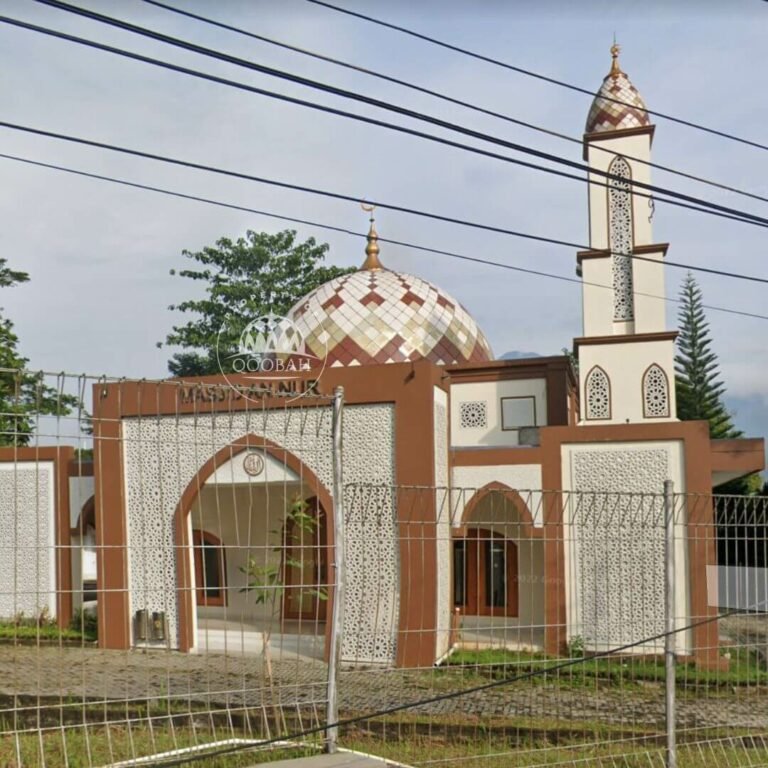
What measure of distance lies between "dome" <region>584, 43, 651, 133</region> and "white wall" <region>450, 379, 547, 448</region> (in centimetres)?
337

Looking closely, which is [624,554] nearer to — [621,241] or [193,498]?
[621,241]

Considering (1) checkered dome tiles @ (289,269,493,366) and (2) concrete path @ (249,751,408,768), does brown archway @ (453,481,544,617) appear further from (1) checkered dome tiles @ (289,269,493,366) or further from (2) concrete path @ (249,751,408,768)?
(2) concrete path @ (249,751,408,768)

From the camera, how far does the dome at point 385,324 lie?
1277 centimetres

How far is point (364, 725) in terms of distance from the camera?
18.2ft

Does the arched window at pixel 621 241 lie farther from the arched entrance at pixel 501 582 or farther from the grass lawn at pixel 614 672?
the grass lawn at pixel 614 672

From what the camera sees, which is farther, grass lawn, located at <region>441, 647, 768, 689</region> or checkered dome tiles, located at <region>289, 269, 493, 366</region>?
checkered dome tiles, located at <region>289, 269, 493, 366</region>

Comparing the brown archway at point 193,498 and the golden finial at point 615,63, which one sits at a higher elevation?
the golden finial at point 615,63

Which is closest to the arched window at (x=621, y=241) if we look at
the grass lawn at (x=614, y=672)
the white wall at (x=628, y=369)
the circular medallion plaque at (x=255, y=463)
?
the white wall at (x=628, y=369)

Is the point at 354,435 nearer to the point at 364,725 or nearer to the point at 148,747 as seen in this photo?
the point at 364,725

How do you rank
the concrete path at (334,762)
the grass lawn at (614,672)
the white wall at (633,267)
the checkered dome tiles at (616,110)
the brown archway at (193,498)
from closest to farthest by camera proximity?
the concrete path at (334,762), the grass lawn at (614,672), the brown archway at (193,498), the white wall at (633,267), the checkered dome tiles at (616,110)

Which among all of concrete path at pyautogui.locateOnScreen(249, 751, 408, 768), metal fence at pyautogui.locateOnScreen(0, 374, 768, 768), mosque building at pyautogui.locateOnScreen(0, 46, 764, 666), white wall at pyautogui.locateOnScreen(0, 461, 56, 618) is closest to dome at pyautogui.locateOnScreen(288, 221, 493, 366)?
mosque building at pyautogui.locateOnScreen(0, 46, 764, 666)

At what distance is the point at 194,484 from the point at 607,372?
16.6ft

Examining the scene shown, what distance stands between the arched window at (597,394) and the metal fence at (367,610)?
1325 mm

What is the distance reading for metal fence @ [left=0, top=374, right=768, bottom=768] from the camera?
5039 millimetres
